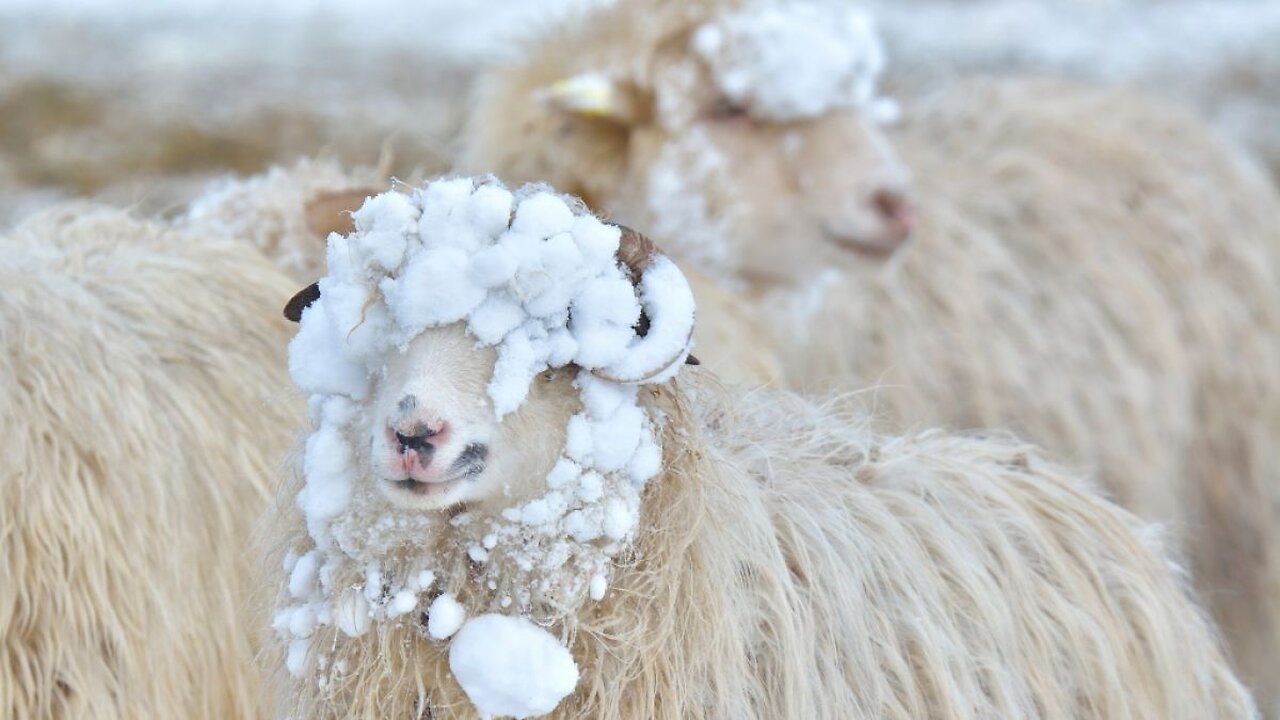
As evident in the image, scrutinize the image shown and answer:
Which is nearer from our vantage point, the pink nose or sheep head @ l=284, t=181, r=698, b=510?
sheep head @ l=284, t=181, r=698, b=510

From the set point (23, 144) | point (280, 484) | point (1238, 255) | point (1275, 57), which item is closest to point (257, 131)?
point (23, 144)

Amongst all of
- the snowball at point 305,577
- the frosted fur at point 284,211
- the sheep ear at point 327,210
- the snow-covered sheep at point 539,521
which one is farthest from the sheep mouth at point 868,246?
the snowball at point 305,577

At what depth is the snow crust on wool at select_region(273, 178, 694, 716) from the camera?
2031 mm

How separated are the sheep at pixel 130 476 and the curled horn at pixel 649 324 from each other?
970 millimetres

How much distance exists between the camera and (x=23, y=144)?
465 inches

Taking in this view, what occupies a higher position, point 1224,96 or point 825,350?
point 825,350

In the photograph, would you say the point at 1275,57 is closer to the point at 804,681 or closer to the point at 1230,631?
the point at 1230,631

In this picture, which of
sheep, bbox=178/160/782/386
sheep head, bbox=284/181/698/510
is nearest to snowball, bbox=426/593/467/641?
sheep head, bbox=284/181/698/510

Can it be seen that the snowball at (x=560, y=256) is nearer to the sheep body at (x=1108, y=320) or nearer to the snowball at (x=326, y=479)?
the snowball at (x=326, y=479)

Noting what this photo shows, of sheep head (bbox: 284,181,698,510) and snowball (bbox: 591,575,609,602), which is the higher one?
sheep head (bbox: 284,181,698,510)

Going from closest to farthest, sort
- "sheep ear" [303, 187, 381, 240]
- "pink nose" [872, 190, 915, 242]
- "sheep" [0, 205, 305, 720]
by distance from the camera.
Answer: "sheep" [0, 205, 305, 720] → "sheep ear" [303, 187, 381, 240] → "pink nose" [872, 190, 915, 242]

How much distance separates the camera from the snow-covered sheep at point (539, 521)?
2029 millimetres

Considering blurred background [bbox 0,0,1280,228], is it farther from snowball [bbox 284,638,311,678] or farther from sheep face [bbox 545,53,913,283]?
snowball [bbox 284,638,311,678]

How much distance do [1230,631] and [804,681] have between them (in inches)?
138
